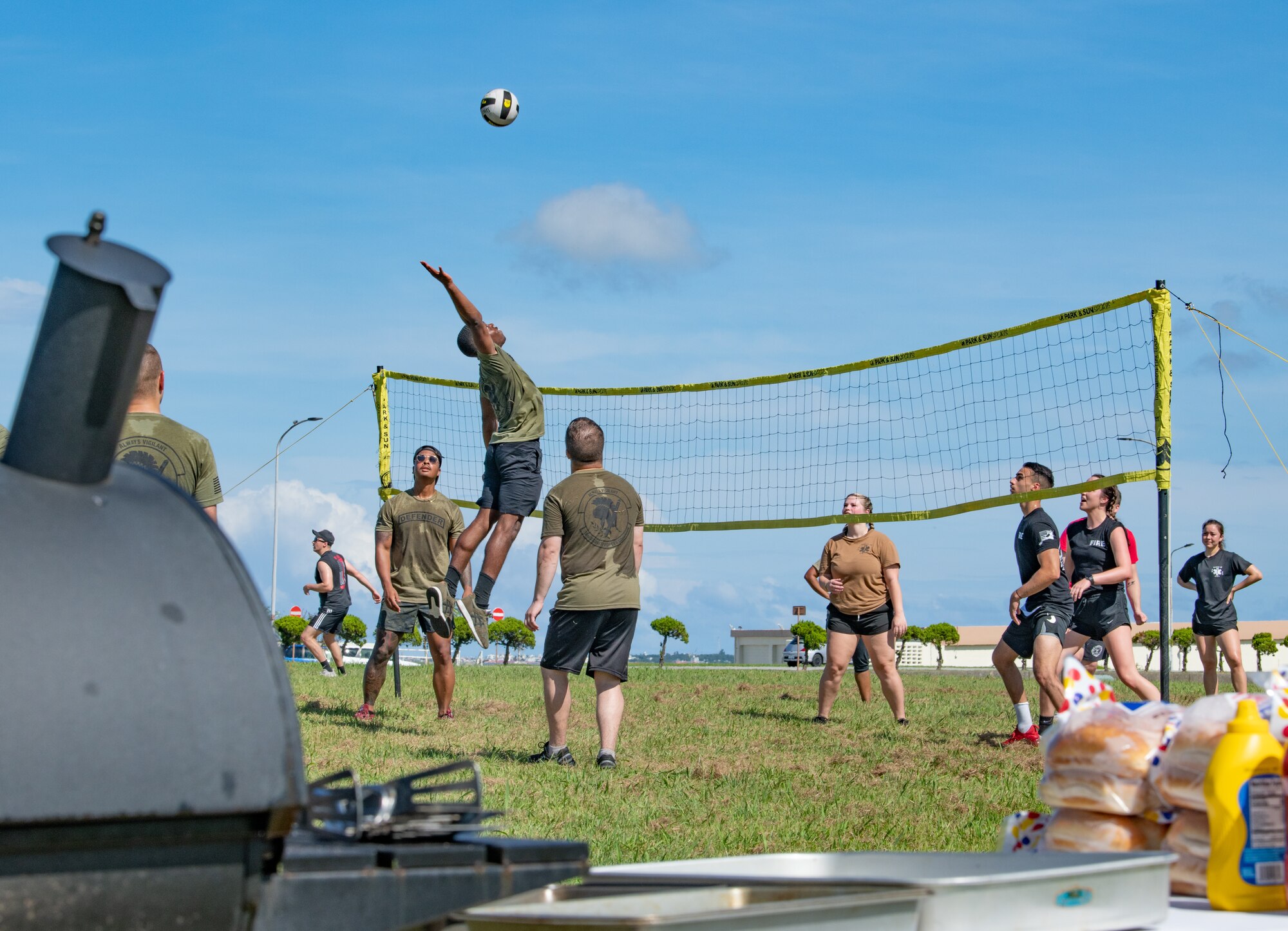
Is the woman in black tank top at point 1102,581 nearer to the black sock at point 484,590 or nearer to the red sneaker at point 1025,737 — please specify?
the red sneaker at point 1025,737

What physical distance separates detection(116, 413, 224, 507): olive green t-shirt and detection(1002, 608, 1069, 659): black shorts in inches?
253

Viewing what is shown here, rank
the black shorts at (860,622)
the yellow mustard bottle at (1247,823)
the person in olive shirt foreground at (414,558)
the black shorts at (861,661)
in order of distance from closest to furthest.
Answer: the yellow mustard bottle at (1247,823) → the person in olive shirt foreground at (414,558) → the black shorts at (860,622) → the black shorts at (861,661)

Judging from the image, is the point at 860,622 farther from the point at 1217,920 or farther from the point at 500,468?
the point at 1217,920

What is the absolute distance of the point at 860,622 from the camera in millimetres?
11586

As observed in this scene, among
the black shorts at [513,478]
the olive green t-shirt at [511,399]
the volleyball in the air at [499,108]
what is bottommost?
the black shorts at [513,478]

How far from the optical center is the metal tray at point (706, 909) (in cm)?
183

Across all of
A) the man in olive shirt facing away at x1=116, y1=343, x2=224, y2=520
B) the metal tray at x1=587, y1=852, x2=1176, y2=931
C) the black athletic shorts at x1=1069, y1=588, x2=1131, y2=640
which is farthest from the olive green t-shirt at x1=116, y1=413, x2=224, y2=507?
the black athletic shorts at x1=1069, y1=588, x2=1131, y2=640

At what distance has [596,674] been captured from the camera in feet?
26.1

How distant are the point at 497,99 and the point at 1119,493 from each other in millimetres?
6169

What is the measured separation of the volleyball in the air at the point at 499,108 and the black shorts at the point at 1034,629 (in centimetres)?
600

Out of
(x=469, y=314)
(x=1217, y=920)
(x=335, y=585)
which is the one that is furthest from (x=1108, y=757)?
(x=335, y=585)

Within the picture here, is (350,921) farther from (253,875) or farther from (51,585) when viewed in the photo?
(51,585)

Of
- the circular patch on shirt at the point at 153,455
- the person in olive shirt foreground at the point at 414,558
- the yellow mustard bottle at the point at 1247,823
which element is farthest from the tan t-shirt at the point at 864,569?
the yellow mustard bottle at the point at 1247,823

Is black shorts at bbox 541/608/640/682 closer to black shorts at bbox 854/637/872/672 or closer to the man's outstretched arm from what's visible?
the man's outstretched arm
